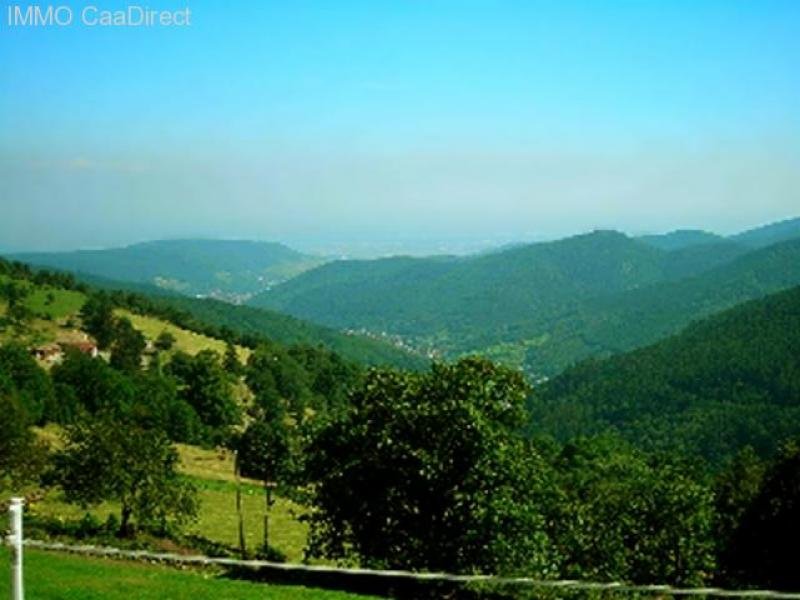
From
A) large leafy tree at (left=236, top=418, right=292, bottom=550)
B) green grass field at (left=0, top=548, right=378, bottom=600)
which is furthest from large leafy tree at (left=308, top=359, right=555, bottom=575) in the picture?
large leafy tree at (left=236, top=418, right=292, bottom=550)

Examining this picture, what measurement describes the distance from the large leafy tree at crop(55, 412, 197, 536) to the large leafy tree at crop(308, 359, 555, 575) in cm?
1830

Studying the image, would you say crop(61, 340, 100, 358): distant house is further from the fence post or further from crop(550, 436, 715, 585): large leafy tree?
the fence post

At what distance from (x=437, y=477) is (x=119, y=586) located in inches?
477

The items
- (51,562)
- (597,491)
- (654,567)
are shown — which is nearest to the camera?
(51,562)

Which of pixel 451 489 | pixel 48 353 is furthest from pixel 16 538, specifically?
pixel 48 353

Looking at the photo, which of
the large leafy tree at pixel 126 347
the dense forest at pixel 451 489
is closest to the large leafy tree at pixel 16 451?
the dense forest at pixel 451 489

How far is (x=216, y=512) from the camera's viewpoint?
67875 millimetres

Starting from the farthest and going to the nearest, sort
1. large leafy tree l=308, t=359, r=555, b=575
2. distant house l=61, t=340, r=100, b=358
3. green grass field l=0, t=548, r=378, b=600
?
distant house l=61, t=340, r=100, b=358
large leafy tree l=308, t=359, r=555, b=575
green grass field l=0, t=548, r=378, b=600

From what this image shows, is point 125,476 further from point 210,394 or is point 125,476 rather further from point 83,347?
point 83,347

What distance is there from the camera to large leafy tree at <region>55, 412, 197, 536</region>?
160ft

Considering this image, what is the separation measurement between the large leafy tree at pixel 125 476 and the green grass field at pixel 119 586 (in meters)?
21.2

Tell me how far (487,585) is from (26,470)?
29841mm

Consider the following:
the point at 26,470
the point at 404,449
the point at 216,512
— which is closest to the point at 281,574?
the point at 404,449

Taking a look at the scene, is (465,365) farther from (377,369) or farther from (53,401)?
(53,401)
